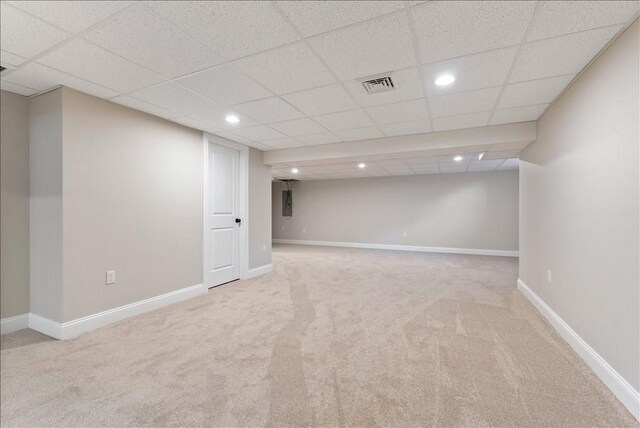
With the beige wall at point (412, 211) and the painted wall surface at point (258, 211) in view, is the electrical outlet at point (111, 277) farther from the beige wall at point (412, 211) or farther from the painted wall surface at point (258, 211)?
the beige wall at point (412, 211)

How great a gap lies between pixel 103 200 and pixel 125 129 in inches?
29.8

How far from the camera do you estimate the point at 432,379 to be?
1.84m

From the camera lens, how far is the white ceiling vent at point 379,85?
2.34 m

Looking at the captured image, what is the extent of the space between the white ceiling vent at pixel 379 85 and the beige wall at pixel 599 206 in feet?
4.54

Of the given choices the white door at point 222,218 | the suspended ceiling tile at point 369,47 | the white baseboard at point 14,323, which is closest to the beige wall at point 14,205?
the white baseboard at point 14,323

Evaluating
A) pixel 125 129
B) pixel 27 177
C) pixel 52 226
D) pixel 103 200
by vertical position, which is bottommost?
pixel 52 226

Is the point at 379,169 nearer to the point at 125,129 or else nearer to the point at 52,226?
the point at 125,129

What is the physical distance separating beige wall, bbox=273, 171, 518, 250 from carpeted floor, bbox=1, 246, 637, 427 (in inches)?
180

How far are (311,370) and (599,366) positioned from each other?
1.87 m

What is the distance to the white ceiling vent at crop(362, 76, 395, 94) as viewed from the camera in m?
2.34

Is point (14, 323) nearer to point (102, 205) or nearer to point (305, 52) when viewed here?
point (102, 205)

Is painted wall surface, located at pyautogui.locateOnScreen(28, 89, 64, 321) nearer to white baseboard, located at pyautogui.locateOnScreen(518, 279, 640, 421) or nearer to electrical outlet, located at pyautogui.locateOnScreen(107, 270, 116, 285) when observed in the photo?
electrical outlet, located at pyautogui.locateOnScreen(107, 270, 116, 285)

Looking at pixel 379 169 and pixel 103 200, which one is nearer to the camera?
pixel 103 200

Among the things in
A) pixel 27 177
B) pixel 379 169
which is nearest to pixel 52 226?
pixel 27 177
